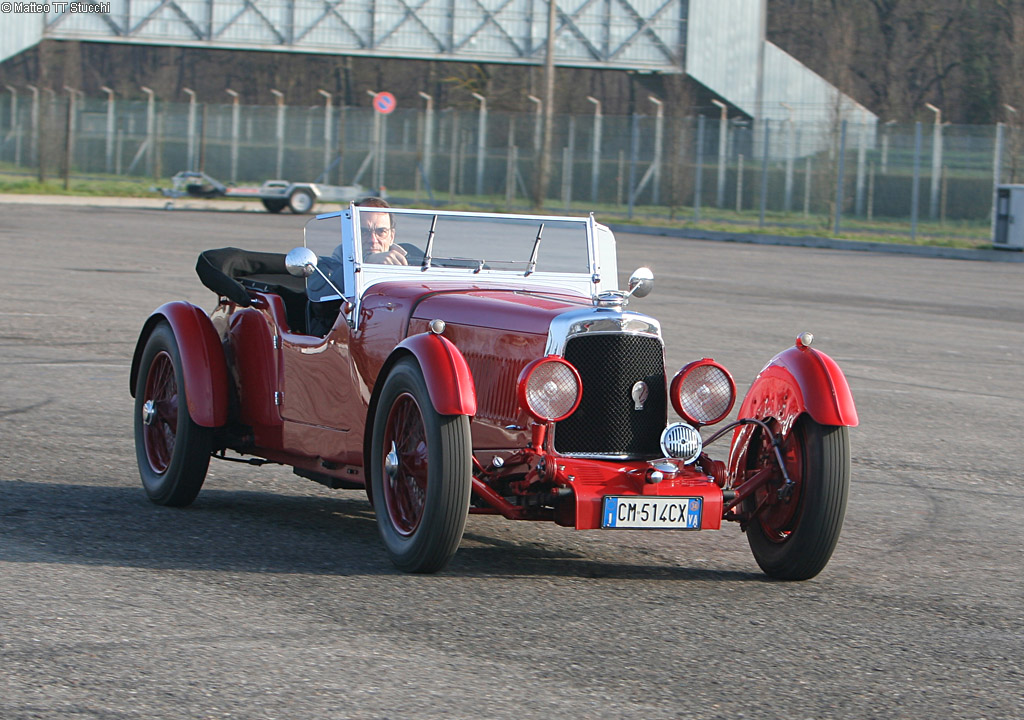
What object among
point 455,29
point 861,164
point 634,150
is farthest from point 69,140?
point 861,164

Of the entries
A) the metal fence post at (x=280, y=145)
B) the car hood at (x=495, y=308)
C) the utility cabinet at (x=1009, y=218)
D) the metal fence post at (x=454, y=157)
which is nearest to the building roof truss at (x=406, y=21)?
the metal fence post at (x=280, y=145)

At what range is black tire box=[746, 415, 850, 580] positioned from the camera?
5453 millimetres

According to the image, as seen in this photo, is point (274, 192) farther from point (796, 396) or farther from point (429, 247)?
point (796, 396)

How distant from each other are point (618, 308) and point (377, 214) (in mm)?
1472

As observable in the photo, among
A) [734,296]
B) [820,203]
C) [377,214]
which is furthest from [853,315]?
[820,203]

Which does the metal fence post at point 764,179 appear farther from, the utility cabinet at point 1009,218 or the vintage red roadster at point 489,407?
the vintage red roadster at point 489,407

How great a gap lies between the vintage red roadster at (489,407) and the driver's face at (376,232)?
0.01 metres

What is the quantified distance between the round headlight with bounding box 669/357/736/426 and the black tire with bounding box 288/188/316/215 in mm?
35627

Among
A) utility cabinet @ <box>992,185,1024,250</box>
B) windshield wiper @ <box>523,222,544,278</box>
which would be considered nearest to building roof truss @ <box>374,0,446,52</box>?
utility cabinet @ <box>992,185,1024,250</box>

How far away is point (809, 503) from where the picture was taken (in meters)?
5.47

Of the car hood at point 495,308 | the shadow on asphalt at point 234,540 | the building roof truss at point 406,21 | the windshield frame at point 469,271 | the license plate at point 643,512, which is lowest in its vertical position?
the shadow on asphalt at point 234,540

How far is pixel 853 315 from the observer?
17500 mm

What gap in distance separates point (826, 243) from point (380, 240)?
28.7m

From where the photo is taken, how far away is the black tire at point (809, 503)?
545 cm
